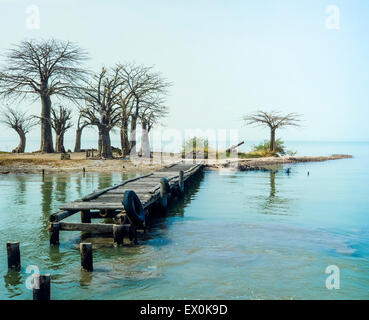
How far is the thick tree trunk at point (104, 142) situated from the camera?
1483 inches

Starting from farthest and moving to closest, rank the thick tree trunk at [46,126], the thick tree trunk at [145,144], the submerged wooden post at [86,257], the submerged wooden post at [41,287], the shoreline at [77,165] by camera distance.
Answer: the thick tree trunk at [145,144]
the thick tree trunk at [46,126]
the shoreline at [77,165]
the submerged wooden post at [86,257]
the submerged wooden post at [41,287]

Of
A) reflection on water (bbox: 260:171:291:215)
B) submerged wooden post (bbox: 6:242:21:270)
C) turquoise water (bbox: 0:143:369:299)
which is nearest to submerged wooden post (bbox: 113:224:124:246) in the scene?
turquoise water (bbox: 0:143:369:299)

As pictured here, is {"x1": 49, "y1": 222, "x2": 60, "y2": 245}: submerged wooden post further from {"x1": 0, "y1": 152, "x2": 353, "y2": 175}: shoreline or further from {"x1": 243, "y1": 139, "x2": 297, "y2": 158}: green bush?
{"x1": 243, "y1": 139, "x2": 297, "y2": 158}: green bush

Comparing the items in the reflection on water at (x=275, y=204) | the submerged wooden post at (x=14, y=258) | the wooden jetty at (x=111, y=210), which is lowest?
the reflection on water at (x=275, y=204)

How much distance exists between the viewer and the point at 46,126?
40.4 metres

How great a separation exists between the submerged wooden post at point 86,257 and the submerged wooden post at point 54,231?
7.20 ft

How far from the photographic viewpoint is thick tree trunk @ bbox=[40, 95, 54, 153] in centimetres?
4012

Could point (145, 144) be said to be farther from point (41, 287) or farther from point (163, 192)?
point (41, 287)

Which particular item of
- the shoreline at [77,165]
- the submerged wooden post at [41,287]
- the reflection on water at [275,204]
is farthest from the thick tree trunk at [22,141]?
the submerged wooden post at [41,287]

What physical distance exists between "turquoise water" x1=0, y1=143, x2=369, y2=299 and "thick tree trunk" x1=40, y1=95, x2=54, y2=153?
761 inches

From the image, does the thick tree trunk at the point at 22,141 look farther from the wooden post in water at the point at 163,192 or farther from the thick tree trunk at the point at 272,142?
the wooden post in water at the point at 163,192

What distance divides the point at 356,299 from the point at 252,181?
875 inches

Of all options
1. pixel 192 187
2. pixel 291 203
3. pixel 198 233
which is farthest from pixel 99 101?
pixel 198 233
